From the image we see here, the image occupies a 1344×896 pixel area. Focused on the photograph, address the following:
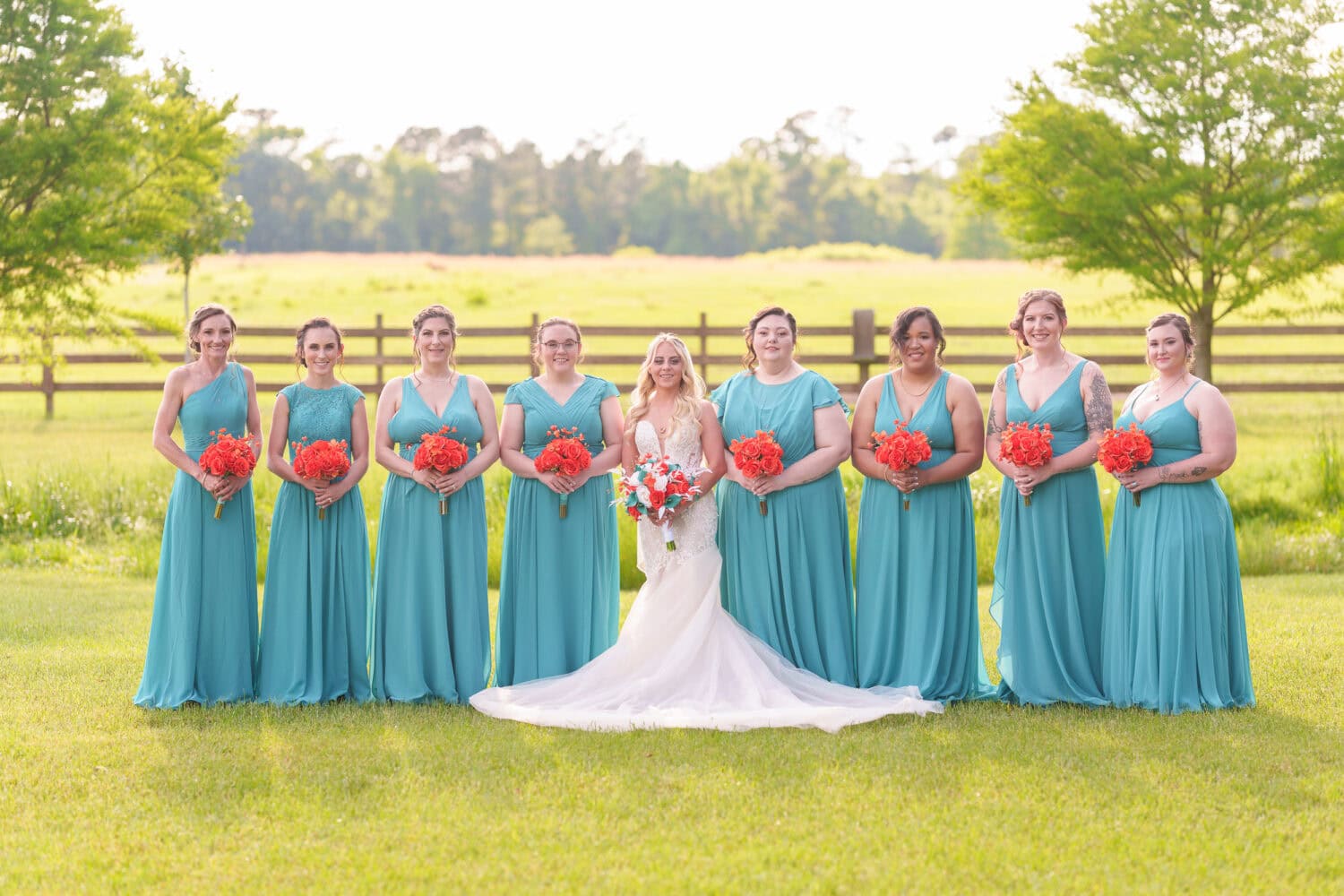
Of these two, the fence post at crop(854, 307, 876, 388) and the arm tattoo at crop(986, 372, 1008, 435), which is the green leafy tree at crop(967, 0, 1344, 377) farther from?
the arm tattoo at crop(986, 372, 1008, 435)

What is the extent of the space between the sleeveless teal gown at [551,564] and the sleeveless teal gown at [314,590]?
910 mm

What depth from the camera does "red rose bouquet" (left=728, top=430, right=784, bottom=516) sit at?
316 inches

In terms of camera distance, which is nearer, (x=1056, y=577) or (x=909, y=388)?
(x=1056, y=577)

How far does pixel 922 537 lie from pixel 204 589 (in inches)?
171

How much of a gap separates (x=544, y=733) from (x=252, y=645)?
2.17 metres

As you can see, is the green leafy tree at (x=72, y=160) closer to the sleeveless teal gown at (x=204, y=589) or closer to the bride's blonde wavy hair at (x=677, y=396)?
the sleeveless teal gown at (x=204, y=589)

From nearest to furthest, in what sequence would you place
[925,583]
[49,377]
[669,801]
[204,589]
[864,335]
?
[669,801] < [925,583] < [204,589] < [864,335] < [49,377]

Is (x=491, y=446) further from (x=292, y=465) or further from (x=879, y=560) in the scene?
(x=879, y=560)

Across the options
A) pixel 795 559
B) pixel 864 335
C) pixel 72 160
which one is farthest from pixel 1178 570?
pixel 864 335

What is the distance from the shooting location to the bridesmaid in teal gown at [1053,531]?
316 inches

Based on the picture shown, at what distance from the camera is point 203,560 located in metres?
8.34

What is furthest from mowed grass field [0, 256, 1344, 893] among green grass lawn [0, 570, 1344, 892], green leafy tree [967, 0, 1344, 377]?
green leafy tree [967, 0, 1344, 377]

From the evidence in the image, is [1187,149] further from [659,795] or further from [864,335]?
[659,795]

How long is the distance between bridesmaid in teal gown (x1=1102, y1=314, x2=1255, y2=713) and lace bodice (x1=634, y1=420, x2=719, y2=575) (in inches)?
95.2
